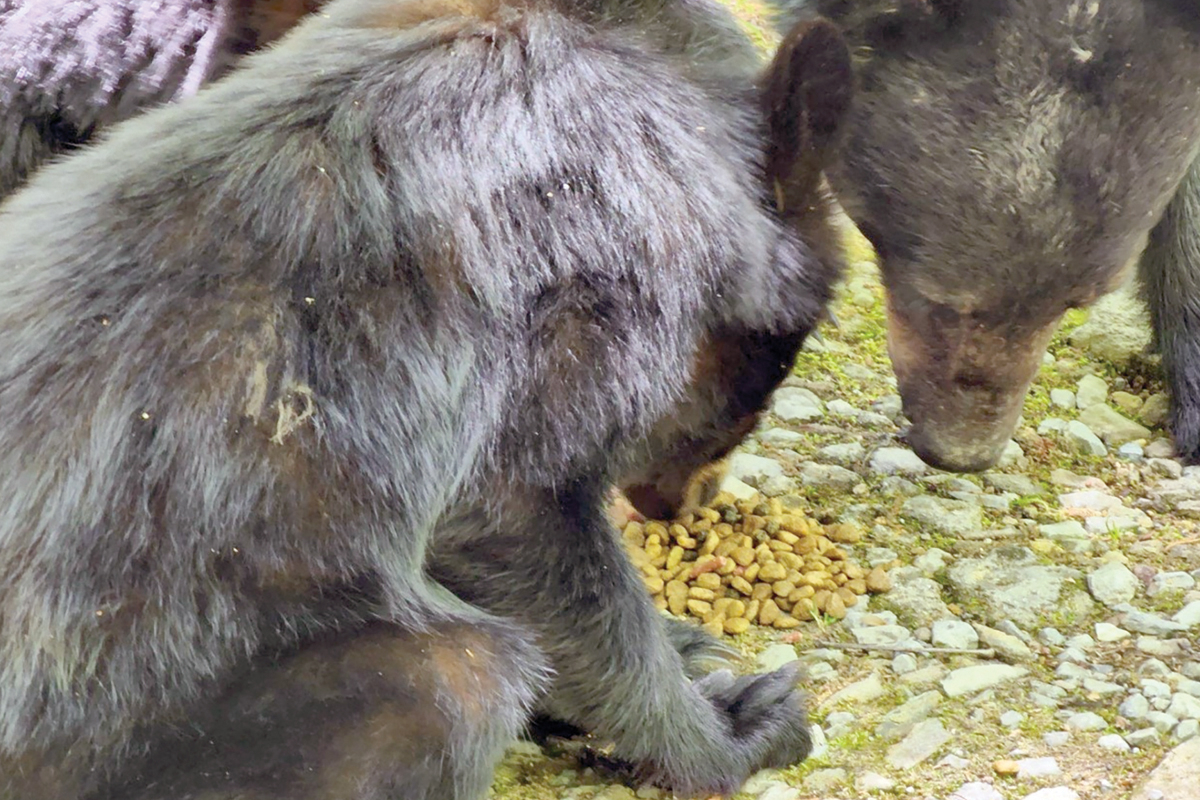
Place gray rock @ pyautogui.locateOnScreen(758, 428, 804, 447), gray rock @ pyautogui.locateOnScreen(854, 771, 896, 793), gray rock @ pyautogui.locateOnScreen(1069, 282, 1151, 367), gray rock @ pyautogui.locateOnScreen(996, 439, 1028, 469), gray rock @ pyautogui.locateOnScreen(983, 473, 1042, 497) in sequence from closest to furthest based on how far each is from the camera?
gray rock @ pyautogui.locateOnScreen(854, 771, 896, 793) → gray rock @ pyautogui.locateOnScreen(983, 473, 1042, 497) → gray rock @ pyautogui.locateOnScreen(996, 439, 1028, 469) → gray rock @ pyautogui.locateOnScreen(758, 428, 804, 447) → gray rock @ pyautogui.locateOnScreen(1069, 282, 1151, 367)

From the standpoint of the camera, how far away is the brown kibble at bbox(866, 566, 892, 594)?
3.58 m

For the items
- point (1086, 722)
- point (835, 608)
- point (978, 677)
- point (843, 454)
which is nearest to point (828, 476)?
point (843, 454)

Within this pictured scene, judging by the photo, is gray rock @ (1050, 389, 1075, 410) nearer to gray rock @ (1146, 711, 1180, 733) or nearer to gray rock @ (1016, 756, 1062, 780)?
gray rock @ (1146, 711, 1180, 733)

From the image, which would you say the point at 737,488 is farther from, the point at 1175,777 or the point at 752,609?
the point at 1175,777

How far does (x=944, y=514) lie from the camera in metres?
3.94

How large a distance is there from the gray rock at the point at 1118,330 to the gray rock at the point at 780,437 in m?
1.16

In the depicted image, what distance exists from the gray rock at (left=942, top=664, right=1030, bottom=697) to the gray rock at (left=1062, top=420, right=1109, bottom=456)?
4.06ft

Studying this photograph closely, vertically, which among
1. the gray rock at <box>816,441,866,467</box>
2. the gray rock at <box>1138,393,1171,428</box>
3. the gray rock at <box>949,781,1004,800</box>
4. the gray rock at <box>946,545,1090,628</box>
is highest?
the gray rock at <box>949,781,1004,800</box>

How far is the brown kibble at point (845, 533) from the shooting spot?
3.81m

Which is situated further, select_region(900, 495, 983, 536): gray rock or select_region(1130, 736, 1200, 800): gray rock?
select_region(900, 495, 983, 536): gray rock

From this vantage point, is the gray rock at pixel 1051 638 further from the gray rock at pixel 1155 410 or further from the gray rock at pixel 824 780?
the gray rock at pixel 1155 410

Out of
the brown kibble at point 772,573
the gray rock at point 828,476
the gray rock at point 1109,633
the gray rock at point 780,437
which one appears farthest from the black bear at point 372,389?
the gray rock at point 780,437

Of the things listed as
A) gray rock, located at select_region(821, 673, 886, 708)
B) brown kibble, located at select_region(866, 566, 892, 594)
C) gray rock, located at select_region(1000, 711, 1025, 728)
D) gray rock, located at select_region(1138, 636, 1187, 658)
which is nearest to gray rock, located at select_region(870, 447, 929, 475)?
brown kibble, located at select_region(866, 566, 892, 594)

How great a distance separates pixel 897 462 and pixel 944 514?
0.97ft
